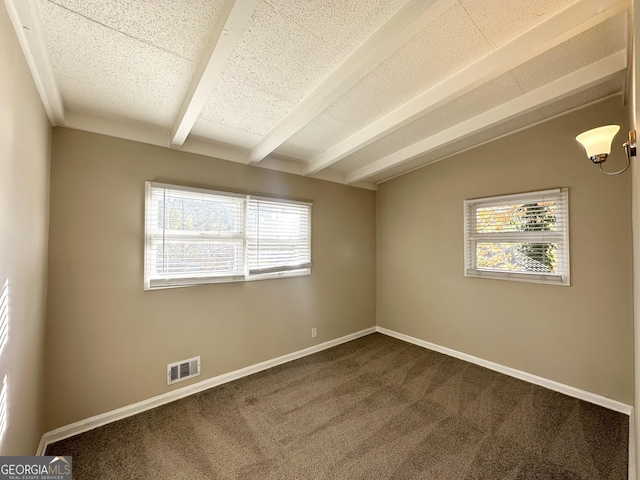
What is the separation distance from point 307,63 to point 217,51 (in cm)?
54

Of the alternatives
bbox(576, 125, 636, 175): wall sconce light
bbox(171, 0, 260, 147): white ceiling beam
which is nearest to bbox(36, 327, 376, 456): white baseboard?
bbox(171, 0, 260, 147): white ceiling beam

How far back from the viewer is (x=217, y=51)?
52.3 inches

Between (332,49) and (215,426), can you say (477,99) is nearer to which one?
(332,49)

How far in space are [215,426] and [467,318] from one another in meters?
2.97

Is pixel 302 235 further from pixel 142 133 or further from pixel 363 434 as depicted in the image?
pixel 363 434

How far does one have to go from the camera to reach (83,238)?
200cm

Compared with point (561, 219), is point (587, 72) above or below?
above

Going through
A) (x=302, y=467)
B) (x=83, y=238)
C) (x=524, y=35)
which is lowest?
(x=302, y=467)

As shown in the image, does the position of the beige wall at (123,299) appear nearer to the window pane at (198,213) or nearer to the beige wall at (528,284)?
the window pane at (198,213)

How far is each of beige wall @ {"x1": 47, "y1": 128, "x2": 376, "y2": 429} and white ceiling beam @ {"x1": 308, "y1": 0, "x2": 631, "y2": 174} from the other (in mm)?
1621

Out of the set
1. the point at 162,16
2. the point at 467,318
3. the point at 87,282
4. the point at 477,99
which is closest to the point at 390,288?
the point at 467,318

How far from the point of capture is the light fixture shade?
1635mm

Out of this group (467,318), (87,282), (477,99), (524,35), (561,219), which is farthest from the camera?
(467,318)

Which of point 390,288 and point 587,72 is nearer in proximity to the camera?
point 587,72
